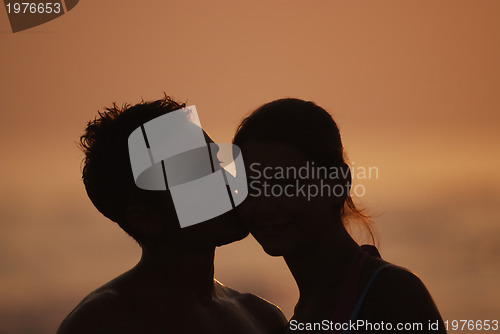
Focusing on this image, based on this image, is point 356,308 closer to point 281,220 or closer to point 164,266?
point 281,220

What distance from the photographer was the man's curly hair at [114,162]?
3736mm

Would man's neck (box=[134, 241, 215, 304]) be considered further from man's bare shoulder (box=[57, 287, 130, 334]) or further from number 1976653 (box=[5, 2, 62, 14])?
number 1976653 (box=[5, 2, 62, 14])

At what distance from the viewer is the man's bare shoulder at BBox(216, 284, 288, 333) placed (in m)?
4.18

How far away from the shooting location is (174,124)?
156 inches

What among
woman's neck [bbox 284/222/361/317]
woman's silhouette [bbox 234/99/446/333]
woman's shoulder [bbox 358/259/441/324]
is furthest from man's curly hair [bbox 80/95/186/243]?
woman's shoulder [bbox 358/259/441/324]

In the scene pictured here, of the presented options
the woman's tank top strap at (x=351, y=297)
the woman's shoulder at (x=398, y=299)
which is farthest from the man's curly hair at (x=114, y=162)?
the woman's shoulder at (x=398, y=299)

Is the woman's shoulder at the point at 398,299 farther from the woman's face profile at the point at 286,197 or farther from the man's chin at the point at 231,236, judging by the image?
the man's chin at the point at 231,236

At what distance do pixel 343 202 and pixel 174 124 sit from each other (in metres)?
1.17

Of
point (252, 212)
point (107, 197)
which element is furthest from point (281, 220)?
point (107, 197)

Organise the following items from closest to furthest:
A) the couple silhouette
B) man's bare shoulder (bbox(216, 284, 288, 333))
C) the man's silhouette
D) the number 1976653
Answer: the couple silhouette < the man's silhouette < man's bare shoulder (bbox(216, 284, 288, 333)) < the number 1976653

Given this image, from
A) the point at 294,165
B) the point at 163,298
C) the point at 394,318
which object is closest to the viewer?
the point at 394,318

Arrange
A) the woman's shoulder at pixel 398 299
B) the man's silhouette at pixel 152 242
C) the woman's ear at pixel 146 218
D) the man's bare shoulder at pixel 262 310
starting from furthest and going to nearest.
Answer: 1. the man's bare shoulder at pixel 262 310
2. the woman's ear at pixel 146 218
3. the man's silhouette at pixel 152 242
4. the woman's shoulder at pixel 398 299

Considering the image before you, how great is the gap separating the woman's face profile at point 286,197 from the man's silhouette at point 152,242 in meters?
0.44

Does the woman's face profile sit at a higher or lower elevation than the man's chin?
higher
